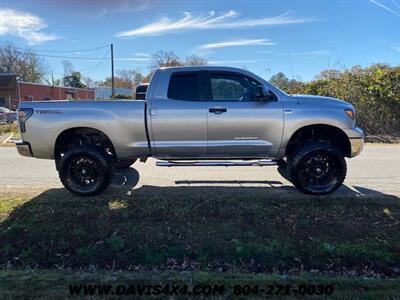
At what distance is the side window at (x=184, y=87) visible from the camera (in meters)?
6.41

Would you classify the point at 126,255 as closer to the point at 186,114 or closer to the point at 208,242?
the point at 208,242

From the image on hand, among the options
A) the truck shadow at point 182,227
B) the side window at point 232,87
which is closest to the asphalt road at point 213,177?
the truck shadow at point 182,227

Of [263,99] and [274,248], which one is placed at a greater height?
[263,99]

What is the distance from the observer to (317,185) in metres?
6.39

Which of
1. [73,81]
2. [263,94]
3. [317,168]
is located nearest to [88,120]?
[263,94]

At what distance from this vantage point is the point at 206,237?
16.9 feet

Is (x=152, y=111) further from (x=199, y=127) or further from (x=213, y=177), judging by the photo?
(x=213, y=177)

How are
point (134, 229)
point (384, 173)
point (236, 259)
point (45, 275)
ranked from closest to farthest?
point (45, 275) → point (236, 259) → point (134, 229) → point (384, 173)

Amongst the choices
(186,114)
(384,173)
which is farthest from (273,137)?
(384,173)

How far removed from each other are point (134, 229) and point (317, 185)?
302cm

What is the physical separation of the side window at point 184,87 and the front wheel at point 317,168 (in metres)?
1.89

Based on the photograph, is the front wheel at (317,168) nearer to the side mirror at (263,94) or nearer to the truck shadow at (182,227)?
the truck shadow at (182,227)

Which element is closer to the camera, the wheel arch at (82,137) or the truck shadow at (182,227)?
the truck shadow at (182,227)

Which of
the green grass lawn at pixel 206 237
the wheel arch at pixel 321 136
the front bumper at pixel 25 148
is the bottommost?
the green grass lawn at pixel 206 237
